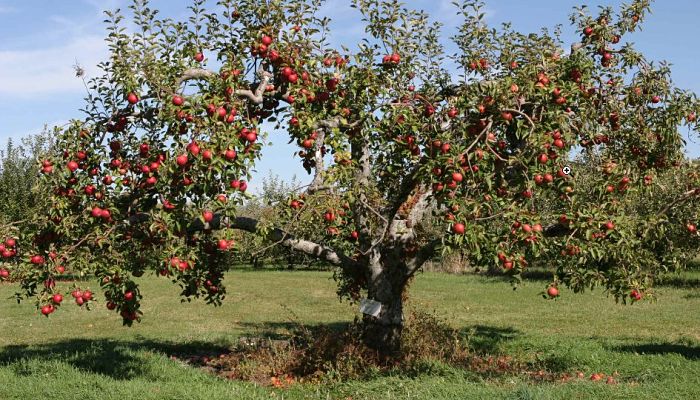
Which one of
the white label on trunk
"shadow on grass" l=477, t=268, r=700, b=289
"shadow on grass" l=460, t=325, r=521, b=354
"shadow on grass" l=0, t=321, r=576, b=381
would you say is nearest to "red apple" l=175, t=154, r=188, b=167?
the white label on trunk

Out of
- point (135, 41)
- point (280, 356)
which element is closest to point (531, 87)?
point (135, 41)

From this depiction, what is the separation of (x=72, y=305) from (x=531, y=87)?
18.6 m

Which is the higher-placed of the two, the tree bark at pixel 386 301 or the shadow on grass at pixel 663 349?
the tree bark at pixel 386 301

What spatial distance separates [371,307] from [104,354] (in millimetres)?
4559

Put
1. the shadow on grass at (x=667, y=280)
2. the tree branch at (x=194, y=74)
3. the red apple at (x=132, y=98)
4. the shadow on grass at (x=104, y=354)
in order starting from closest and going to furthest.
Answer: the red apple at (x=132, y=98), the tree branch at (x=194, y=74), the shadow on grass at (x=104, y=354), the shadow on grass at (x=667, y=280)

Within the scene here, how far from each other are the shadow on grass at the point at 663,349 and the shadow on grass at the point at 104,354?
6.94 metres

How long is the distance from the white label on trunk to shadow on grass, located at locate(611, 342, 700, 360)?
4.70 m

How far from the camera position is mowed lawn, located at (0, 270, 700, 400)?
8.00 m

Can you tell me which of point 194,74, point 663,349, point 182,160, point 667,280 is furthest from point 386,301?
point 667,280

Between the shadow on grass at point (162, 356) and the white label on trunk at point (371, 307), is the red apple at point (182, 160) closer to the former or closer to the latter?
the white label on trunk at point (371, 307)

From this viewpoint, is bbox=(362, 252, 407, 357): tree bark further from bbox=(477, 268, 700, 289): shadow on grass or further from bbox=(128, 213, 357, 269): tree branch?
bbox=(477, 268, 700, 289): shadow on grass

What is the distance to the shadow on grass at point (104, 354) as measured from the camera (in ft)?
31.3

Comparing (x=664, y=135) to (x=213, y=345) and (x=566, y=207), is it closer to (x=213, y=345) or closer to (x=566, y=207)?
(x=566, y=207)

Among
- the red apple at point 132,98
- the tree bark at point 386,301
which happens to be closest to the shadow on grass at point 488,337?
the tree bark at point 386,301
